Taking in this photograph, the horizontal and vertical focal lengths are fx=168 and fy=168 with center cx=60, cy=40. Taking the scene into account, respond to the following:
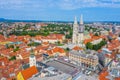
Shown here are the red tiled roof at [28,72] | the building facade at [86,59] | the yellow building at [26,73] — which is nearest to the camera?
the yellow building at [26,73]

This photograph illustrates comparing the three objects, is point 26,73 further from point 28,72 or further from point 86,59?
point 86,59

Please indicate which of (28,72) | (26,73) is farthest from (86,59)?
(26,73)

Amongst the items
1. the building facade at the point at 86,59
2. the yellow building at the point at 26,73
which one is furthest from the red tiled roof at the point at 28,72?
the building facade at the point at 86,59

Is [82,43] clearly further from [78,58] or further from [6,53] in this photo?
[6,53]

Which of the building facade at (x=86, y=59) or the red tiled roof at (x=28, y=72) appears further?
the building facade at (x=86, y=59)

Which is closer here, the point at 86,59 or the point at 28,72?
the point at 28,72

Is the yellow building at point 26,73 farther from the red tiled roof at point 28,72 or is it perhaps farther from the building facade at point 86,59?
the building facade at point 86,59

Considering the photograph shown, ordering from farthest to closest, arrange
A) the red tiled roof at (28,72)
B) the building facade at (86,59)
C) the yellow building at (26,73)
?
the building facade at (86,59), the red tiled roof at (28,72), the yellow building at (26,73)

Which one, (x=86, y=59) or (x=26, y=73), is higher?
(x=26, y=73)

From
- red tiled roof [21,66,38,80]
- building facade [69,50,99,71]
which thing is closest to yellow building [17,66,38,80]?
red tiled roof [21,66,38,80]

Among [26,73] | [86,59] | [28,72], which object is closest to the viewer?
[26,73]

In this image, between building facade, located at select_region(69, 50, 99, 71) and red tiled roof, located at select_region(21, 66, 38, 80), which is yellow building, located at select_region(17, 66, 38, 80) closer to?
red tiled roof, located at select_region(21, 66, 38, 80)
